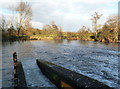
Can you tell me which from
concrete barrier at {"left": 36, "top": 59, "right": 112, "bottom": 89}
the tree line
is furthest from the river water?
the tree line

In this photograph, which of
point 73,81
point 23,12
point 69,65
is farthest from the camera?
point 23,12

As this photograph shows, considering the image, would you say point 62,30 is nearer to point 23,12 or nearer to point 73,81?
point 23,12

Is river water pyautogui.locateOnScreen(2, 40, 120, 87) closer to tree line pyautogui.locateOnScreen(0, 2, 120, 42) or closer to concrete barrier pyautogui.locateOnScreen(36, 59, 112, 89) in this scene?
concrete barrier pyautogui.locateOnScreen(36, 59, 112, 89)

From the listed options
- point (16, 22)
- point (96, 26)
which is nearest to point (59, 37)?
point (96, 26)

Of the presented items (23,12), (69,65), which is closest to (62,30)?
(23,12)

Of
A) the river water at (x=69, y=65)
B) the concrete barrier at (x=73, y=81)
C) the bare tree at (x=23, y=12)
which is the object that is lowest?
the river water at (x=69, y=65)

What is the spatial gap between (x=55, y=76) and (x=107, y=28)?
39.4 m

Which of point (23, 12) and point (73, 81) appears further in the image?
point (23, 12)

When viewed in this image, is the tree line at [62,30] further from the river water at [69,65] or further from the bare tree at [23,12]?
the river water at [69,65]

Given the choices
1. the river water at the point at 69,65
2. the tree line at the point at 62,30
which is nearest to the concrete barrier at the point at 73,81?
the river water at the point at 69,65

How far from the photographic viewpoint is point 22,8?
1597 inches

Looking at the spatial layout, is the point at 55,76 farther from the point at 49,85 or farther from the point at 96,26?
the point at 96,26

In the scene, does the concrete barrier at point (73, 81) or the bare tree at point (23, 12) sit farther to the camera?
the bare tree at point (23, 12)

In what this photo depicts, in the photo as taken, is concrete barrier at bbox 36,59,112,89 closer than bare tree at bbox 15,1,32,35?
Yes
